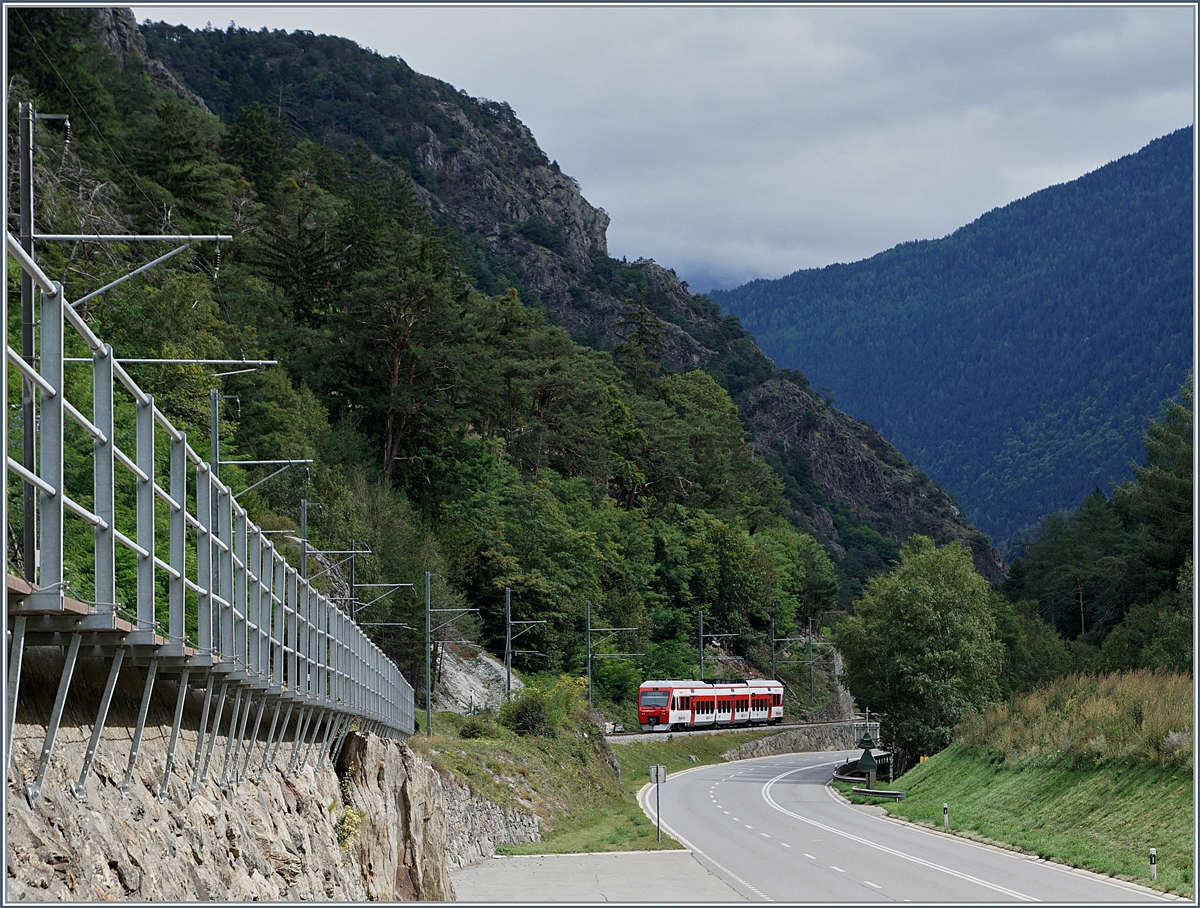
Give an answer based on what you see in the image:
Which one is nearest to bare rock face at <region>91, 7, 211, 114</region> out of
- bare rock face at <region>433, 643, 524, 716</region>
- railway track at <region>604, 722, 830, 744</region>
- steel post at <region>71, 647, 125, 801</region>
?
bare rock face at <region>433, 643, 524, 716</region>

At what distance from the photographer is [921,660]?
179 ft

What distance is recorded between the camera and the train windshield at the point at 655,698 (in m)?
72.4

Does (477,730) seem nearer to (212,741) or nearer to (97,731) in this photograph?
(212,741)

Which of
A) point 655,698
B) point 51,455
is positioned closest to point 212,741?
point 51,455

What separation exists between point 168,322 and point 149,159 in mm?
26172

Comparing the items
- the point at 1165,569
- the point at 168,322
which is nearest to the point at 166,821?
the point at 168,322

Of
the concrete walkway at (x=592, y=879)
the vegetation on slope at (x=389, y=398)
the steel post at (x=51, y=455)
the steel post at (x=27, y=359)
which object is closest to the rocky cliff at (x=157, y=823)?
the steel post at (x=27, y=359)

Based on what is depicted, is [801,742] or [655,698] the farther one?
[801,742]

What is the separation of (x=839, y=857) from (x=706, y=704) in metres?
45.2

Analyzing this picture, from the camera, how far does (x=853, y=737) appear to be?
9206 centimetres

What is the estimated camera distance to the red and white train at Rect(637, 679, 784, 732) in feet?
239

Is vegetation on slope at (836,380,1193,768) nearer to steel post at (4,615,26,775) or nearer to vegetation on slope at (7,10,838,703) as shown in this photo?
vegetation on slope at (7,10,838,703)

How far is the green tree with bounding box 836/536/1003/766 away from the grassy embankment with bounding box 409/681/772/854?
38.5 ft

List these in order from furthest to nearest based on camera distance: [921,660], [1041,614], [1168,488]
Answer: [1041,614]
[1168,488]
[921,660]
